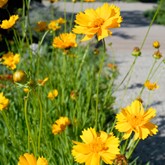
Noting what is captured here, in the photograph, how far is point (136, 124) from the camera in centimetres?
90

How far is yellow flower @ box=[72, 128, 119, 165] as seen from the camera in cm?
85

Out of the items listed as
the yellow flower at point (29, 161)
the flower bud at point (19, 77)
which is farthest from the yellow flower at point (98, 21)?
the yellow flower at point (29, 161)

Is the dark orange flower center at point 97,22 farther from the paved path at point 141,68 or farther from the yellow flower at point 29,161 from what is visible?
the paved path at point 141,68

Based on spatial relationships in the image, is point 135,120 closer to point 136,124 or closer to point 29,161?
point 136,124

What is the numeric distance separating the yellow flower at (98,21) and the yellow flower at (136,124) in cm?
22

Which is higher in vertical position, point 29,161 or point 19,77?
point 19,77

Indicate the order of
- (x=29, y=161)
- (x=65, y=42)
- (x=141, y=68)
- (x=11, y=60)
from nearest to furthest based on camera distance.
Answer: (x=29, y=161), (x=65, y=42), (x=11, y=60), (x=141, y=68)

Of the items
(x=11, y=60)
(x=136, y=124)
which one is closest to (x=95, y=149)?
(x=136, y=124)

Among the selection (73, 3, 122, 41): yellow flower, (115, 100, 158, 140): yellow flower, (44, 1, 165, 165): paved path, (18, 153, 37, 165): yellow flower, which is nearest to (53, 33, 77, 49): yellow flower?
(44, 1, 165, 165): paved path

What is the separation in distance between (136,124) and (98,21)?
0.30m

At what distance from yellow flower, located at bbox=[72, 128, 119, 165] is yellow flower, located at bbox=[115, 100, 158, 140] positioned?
0.14 feet

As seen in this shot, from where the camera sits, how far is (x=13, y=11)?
548cm

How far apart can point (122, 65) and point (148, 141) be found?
2.02 metres

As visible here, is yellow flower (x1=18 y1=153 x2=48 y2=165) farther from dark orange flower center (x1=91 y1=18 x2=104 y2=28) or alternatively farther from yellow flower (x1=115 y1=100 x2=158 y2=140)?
dark orange flower center (x1=91 y1=18 x2=104 y2=28)
